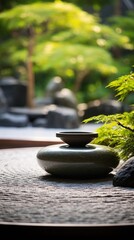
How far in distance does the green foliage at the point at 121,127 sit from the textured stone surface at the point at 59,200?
15.3 inches

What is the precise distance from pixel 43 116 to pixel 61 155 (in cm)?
563

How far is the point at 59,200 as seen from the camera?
2.38 m

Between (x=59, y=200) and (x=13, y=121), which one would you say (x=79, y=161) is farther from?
(x=13, y=121)

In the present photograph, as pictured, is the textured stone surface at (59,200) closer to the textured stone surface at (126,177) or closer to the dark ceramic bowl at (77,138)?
the textured stone surface at (126,177)

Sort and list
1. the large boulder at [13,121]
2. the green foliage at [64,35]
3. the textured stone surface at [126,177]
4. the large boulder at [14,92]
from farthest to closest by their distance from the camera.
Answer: the large boulder at [14,92], the green foliage at [64,35], the large boulder at [13,121], the textured stone surface at [126,177]

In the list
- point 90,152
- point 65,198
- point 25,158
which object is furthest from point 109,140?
point 65,198

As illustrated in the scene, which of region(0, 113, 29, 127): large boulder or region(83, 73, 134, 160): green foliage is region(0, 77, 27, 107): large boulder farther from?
region(83, 73, 134, 160): green foliage

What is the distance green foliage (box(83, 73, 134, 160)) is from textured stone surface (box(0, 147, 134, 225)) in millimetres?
388

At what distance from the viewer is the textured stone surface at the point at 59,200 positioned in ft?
6.70

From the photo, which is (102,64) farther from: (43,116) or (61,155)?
(61,155)

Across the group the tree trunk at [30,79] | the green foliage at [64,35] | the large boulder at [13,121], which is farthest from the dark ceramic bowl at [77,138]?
the tree trunk at [30,79]

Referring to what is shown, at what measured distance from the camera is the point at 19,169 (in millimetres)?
3377
